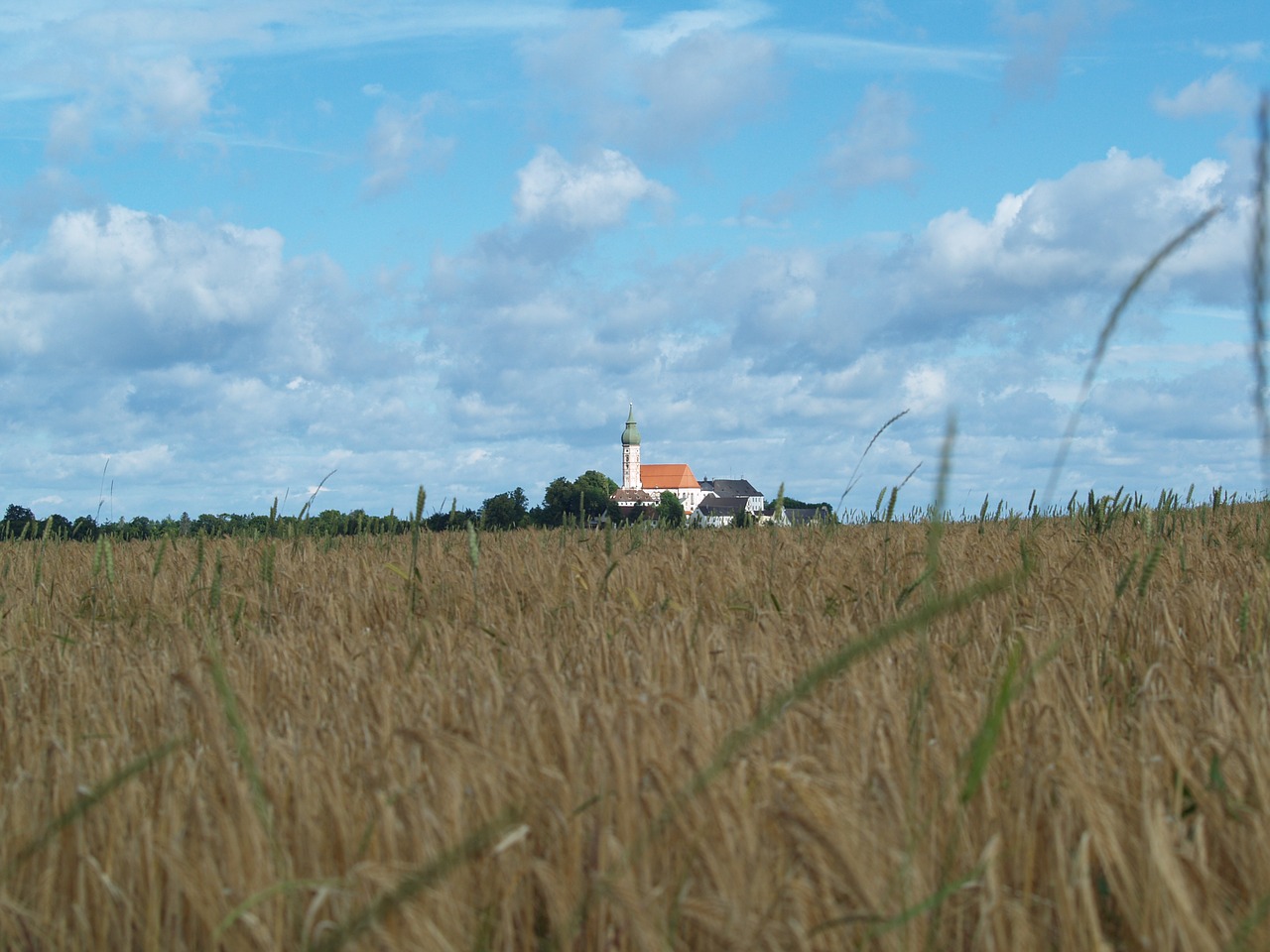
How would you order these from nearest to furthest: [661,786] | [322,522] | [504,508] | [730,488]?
[661,786] → [322,522] → [504,508] → [730,488]

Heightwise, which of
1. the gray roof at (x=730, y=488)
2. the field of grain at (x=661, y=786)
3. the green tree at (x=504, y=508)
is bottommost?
the field of grain at (x=661, y=786)

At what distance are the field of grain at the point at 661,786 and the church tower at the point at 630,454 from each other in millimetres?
119392

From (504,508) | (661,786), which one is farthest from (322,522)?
(661,786)

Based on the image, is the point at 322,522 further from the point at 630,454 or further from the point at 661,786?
the point at 630,454

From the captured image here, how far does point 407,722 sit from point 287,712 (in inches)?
15.2

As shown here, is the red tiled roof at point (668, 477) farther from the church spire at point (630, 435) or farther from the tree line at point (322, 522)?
the tree line at point (322, 522)

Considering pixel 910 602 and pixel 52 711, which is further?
pixel 910 602

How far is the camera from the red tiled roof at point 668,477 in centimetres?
12681

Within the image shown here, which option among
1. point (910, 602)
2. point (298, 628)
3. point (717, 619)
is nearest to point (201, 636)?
point (298, 628)

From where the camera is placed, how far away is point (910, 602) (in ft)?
12.9

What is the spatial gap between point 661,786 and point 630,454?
123090mm

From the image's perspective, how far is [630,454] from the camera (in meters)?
125

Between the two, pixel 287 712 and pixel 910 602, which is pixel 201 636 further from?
pixel 910 602

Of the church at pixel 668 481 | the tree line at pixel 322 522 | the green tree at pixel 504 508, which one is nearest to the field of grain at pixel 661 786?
the tree line at pixel 322 522
